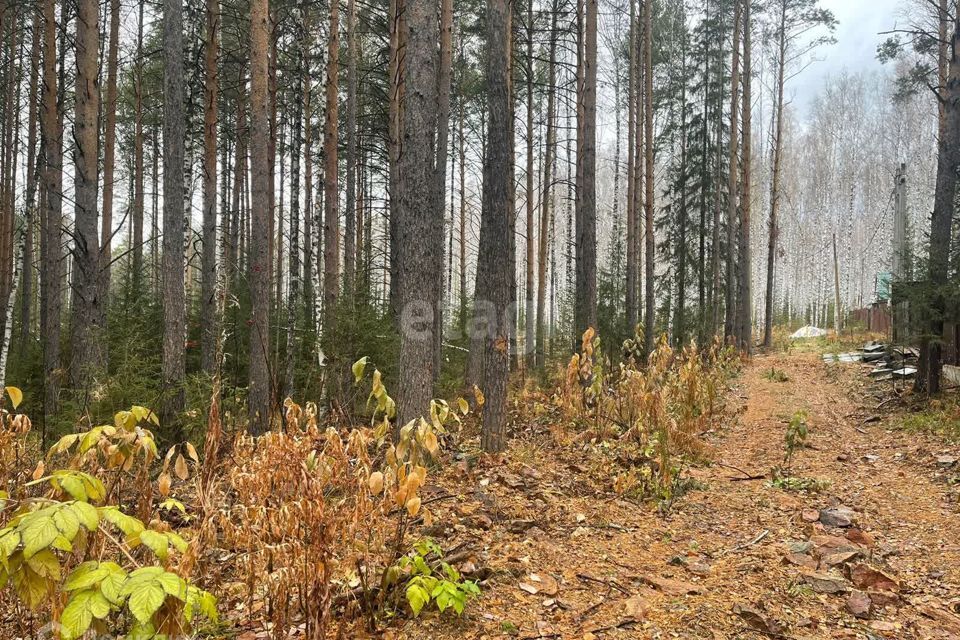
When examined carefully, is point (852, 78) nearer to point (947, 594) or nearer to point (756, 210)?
point (756, 210)

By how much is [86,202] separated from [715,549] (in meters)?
7.80

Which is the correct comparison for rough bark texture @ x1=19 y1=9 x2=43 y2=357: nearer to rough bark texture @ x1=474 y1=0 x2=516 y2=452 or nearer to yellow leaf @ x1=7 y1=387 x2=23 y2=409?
rough bark texture @ x1=474 y1=0 x2=516 y2=452

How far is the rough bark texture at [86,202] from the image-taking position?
6621 mm

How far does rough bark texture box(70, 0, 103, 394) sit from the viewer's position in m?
6.62

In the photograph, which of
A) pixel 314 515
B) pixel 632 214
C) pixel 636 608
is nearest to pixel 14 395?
pixel 314 515

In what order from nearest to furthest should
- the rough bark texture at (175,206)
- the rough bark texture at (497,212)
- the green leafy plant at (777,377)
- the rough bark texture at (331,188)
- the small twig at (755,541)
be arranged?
the small twig at (755,541), the rough bark texture at (497,212), the rough bark texture at (175,206), the rough bark texture at (331,188), the green leafy plant at (777,377)

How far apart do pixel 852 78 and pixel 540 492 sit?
119 ft

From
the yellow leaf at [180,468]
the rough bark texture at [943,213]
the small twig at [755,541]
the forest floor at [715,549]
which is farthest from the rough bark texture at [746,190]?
the yellow leaf at [180,468]

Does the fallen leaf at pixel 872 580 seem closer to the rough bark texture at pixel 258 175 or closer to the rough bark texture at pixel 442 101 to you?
the rough bark texture at pixel 258 175

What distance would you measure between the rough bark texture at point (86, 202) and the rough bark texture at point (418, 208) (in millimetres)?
4143

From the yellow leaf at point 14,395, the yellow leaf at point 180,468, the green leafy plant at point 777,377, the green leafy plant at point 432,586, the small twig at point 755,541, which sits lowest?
the small twig at point 755,541

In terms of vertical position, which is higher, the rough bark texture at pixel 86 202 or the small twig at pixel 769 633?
the rough bark texture at pixel 86 202

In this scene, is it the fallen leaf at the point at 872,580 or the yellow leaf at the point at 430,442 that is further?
the fallen leaf at the point at 872,580

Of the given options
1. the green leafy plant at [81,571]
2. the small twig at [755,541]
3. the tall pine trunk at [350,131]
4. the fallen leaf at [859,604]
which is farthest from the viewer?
the tall pine trunk at [350,131]
